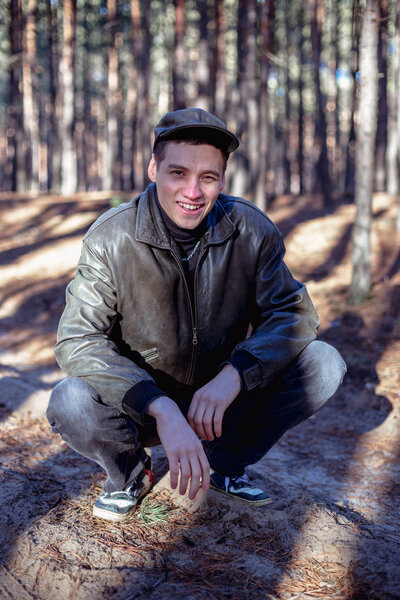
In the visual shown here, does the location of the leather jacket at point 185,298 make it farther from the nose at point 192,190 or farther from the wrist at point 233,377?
the nose at point 192,190

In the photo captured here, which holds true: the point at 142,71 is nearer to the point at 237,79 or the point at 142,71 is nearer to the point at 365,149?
the point at 237,79

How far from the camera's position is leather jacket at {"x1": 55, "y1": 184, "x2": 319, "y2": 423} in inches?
109

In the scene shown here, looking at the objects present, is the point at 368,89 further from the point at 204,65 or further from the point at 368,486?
the point at 204,65

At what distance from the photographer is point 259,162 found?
14.6m

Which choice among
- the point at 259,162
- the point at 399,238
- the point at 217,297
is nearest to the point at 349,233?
the point at 399,238

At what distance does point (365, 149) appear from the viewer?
8.01 metres

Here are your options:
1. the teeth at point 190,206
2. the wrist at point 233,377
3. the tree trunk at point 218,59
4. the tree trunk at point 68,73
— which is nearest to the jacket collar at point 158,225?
the teeth at point 190,206

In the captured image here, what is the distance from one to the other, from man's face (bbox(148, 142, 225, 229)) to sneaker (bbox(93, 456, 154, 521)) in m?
1.48

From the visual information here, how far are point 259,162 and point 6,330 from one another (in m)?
8.67

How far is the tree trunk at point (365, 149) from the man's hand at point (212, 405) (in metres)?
5.95

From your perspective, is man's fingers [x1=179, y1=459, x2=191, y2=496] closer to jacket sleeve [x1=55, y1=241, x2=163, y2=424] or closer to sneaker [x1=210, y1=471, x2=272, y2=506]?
jacket sleeve [x1=55, y1=241, x2=163, y2=424]

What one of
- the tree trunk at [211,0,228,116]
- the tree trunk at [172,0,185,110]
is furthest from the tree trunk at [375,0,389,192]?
the tree trunk at [172,0,185,110]

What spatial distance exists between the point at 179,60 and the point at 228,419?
46.9ft

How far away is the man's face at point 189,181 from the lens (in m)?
2.77
